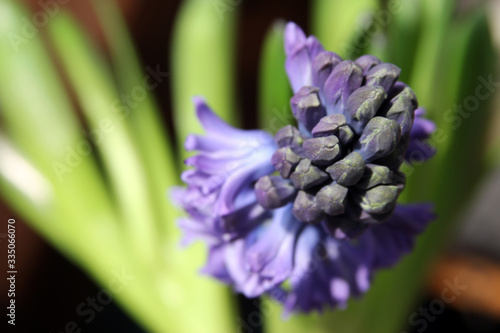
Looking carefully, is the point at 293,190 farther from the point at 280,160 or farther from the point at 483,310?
the point at 483,310

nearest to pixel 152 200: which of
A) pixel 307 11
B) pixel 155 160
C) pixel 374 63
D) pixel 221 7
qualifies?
pixel 155 160


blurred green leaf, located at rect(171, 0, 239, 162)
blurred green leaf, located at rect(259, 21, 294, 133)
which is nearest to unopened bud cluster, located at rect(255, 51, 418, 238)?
blurred green leaf, located at rect(259, 21, 294, 133)

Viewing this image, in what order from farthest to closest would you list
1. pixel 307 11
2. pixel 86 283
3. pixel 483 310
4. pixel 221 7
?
pixel 307 11, pixel 86 283, pixel 483 310, pixel 221 7

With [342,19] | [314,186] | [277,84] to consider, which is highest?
[342,19]

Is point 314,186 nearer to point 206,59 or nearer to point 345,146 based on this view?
point 345,146

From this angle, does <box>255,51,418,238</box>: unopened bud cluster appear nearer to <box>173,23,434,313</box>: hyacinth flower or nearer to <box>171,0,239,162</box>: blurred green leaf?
<box>173,23,434,313</box>: hyacinth flower

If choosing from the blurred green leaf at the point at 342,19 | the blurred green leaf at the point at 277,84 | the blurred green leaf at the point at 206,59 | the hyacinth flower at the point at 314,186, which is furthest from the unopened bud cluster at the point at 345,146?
the blurred green leaf at the point at 206,59

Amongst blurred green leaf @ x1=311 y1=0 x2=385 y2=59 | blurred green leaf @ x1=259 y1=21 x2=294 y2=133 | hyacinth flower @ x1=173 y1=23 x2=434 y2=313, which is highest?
blurred green leaf @ x1=311 y1=0 x2=385 y2=59

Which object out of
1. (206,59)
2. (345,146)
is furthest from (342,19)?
(345,146)
